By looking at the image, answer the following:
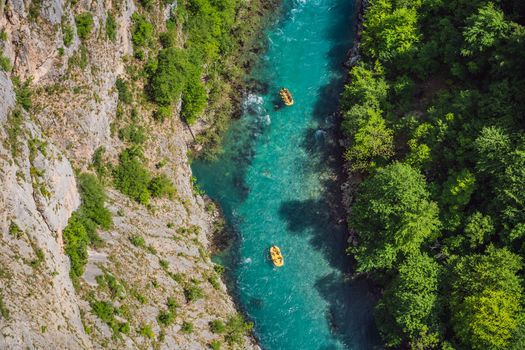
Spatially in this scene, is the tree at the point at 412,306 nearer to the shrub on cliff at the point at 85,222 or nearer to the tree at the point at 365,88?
the tree at the point at 365,88

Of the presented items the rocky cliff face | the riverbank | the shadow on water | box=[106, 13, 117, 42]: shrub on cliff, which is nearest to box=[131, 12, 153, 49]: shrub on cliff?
the rocky cliff face

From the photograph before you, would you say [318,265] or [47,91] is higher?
[47,91]

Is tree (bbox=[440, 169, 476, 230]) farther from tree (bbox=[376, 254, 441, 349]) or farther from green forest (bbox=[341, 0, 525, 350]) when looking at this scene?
tree (bbox=[376, 254, 441, 349])

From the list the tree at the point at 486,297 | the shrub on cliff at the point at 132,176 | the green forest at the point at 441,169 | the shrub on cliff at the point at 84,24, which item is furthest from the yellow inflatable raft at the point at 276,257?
the shrub on cliff at the point at 84,24

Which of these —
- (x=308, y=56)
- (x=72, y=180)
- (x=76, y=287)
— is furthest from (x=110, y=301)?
(x=308, y=56)

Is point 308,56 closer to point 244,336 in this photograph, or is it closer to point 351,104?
point 351,104

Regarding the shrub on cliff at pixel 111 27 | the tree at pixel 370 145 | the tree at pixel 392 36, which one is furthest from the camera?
the tree at pixel 392 36
